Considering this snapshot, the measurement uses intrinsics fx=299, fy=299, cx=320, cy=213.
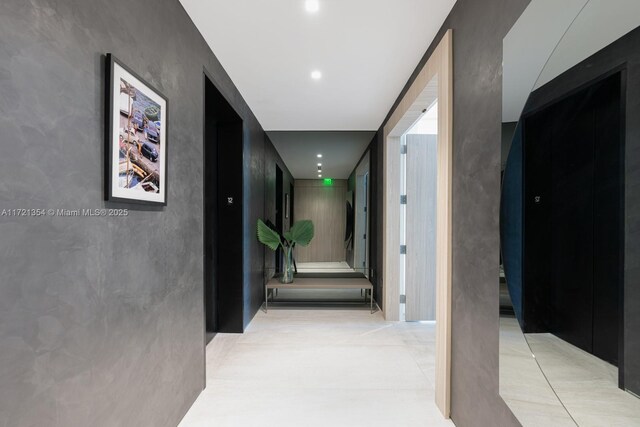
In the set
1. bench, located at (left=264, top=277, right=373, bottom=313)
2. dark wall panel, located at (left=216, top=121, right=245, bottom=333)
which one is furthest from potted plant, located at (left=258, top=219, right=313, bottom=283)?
dark wall panel, located at (left=216, top=121, right=245, bottom=333)

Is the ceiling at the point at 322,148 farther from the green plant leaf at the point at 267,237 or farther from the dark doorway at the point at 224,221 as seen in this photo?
the green plant leaf at the point at 267,237

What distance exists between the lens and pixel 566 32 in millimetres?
434

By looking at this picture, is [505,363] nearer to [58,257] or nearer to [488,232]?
[488,232]

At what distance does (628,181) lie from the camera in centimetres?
32

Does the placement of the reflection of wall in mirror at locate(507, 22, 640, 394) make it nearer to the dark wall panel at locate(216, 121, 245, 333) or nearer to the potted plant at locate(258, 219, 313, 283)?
the dark wall panel at locate(216, 121, 245, 333)

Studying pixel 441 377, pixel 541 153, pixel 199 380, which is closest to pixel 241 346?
pixel 199 380

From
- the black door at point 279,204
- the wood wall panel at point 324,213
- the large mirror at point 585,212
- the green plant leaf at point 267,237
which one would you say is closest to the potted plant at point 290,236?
the green plant leaf at point 267,237

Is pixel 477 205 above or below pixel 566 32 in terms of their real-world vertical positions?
below

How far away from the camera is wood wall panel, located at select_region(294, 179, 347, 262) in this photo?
8484mm

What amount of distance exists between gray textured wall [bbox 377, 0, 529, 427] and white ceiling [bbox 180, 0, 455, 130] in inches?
14.0

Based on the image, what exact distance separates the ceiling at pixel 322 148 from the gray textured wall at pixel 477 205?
9.37ft

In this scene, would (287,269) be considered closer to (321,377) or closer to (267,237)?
(267,237)

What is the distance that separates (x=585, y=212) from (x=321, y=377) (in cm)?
233

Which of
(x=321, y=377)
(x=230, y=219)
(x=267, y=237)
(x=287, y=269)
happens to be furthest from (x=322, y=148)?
(x=321, y=377)
